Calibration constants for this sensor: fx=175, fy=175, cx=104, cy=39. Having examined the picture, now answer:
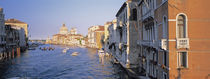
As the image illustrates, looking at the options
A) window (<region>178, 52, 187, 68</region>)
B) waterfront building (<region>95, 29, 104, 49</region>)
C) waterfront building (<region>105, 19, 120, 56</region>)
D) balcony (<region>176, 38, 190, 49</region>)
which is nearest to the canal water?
waterfront building (<region>105, 19, 120, 56</region>)

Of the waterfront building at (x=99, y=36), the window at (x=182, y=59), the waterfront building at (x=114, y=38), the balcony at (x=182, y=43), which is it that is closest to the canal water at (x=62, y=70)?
the waterfront building at (x=114, y=38)

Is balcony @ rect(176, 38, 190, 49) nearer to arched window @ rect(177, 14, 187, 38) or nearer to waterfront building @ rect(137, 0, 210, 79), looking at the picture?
waterfront building @ rect(137, 0, 210, 79)

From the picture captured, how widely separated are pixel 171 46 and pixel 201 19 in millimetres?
2223

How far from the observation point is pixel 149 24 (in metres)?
14.8

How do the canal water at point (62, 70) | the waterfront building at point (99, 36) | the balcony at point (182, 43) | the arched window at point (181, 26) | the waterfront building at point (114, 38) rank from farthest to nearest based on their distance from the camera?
the waterfront building at point (99, 36), the waterfront building at point (114, 38), the canal water at point (62, 70), the arched window at point (181, 26), the balcony at point (182, 43)

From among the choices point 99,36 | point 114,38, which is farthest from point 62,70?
point 99,36

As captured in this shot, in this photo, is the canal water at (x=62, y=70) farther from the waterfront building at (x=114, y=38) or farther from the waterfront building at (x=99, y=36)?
the waterfront building at (x=99, y=36)

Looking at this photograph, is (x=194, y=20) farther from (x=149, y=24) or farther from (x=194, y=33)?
(x=149, y=24)

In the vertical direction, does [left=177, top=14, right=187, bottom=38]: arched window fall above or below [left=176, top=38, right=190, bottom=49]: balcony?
above

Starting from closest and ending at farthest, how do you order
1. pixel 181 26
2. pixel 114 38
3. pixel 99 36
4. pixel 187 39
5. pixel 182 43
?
pixel 187 39 < pixel 182 43 < pixel 181 26 < pixel 114 38 < pixel 99 36

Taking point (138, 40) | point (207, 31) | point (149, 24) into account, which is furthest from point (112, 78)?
point (207, 31)

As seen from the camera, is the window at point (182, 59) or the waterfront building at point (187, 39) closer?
the waterfront building at point (187, 39)

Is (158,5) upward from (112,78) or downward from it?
upward

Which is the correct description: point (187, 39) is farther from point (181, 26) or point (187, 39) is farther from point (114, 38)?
point (114, 38)
